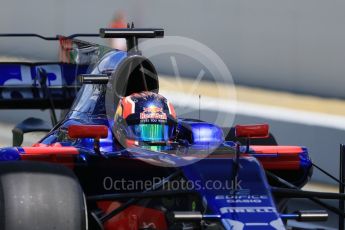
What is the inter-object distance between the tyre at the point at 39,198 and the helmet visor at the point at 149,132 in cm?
103

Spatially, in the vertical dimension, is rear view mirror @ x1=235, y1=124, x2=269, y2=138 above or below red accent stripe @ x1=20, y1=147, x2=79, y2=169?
above

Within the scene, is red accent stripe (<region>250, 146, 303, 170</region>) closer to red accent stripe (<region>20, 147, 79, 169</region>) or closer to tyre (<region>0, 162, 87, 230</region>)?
red accent stripe (<region>20, 147, 79, 169</region>)

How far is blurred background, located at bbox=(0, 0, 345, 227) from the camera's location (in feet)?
31.1

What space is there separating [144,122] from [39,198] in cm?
134

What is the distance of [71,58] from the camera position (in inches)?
341

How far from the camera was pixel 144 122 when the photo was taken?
20.4ft

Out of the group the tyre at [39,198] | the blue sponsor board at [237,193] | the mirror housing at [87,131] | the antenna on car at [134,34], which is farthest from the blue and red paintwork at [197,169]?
the antenna on car at [134,34]

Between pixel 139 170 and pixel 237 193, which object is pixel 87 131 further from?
pixel 237 193

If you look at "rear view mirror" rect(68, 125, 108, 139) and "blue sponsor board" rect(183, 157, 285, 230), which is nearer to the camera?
"blue sponsor board" rect(183, 157, 285, 230)

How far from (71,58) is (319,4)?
2.86 m

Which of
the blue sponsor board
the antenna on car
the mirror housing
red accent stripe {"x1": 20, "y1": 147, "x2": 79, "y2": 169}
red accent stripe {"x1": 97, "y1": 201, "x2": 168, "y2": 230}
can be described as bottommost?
red accent stripe {"x1": 97, "y1": 201, "x2": 168, "y2": 230}

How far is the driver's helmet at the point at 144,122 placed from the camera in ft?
20.4

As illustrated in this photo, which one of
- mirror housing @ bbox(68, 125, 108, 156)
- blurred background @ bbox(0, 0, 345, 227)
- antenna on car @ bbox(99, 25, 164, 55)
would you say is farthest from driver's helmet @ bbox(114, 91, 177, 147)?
blurred background @ bbox(0, 0, 345, 227)

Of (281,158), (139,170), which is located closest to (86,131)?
(139,170)
